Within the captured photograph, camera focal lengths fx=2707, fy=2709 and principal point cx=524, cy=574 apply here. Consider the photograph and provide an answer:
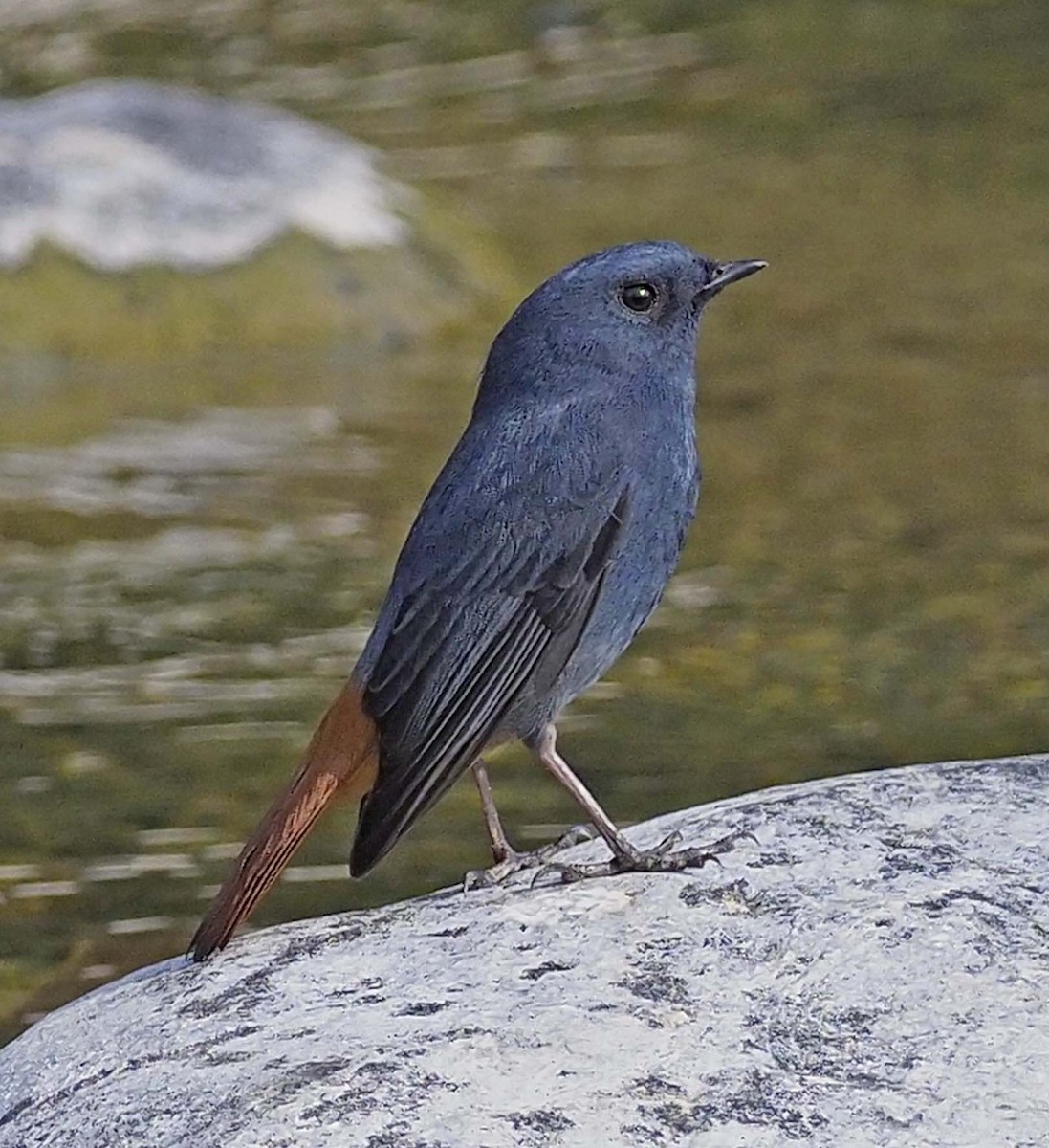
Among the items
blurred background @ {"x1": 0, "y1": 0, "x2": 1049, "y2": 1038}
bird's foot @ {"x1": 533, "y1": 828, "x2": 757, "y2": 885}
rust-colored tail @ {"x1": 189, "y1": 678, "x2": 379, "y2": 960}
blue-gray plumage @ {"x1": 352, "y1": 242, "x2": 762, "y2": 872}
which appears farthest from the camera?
blurred background @ {"x1": 0, "y1": 0, "x2": 1049, "y2": 1038}

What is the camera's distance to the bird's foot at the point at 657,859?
13.7ft

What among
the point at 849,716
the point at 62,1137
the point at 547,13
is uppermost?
the point at 547,13

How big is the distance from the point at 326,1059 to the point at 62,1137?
1.21 ft

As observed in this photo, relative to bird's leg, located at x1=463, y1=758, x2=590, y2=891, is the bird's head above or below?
above

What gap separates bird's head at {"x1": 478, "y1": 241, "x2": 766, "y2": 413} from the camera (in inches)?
183

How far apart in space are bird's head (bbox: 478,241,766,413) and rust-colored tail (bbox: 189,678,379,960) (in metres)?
0.69

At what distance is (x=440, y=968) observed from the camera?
3881 mm

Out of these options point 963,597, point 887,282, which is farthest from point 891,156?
point 963,597

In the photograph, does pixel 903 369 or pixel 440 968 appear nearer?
pixel 440 968

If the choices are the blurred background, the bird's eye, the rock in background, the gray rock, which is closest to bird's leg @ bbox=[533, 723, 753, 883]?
the bird's eye

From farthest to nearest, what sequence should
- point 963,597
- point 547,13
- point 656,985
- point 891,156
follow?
point 547,13, point 891,156, point 963,597, point 656,985

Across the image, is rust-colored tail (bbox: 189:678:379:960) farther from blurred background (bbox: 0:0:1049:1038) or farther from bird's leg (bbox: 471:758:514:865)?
blurred background (bbox: 0:0:1049:1038)

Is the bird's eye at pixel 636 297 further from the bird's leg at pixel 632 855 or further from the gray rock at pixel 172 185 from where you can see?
the gray rock at pixel 172 185

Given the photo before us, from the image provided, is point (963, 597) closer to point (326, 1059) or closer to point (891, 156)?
point (326, 1059)
